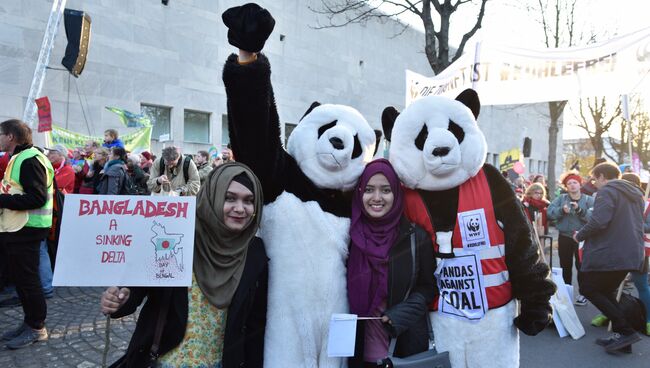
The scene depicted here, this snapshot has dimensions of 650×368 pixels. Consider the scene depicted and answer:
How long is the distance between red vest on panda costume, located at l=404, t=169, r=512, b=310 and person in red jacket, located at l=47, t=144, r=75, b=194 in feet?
17.9

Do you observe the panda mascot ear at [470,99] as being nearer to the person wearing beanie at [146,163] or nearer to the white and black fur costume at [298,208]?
the white and black fur costume at [298,208]

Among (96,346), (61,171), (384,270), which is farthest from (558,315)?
(61,171)

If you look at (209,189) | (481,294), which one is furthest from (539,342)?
(209,189)

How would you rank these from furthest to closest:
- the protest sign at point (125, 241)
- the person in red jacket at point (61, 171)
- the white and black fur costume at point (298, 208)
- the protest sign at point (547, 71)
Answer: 1. the person in red jacket at point (61, 171)
2. the protest sign at point (547, 71)
3. the white and black fur costume at point (298, 208)
4. the protest sign at point (125, 241)

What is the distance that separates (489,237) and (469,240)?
0.11 m

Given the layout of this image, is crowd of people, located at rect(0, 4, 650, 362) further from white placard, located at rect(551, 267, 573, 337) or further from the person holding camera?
the person holding camera

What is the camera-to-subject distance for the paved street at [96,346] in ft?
12.6

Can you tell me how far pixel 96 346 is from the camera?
409 centimetres

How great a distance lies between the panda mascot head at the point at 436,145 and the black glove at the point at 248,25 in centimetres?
89

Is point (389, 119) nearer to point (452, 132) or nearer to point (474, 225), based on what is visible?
point (452, 132)

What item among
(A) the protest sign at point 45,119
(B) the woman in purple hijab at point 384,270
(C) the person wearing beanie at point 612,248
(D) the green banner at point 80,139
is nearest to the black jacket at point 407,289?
(B) the woman in purple hijab at point 384,270

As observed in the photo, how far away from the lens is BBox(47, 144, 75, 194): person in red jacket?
235 inches

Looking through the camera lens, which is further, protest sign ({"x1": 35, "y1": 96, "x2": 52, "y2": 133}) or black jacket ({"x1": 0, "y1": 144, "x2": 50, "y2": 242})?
protest sign ({"x1": 35, "y1": 96, "x2": 52, "y2": 133})

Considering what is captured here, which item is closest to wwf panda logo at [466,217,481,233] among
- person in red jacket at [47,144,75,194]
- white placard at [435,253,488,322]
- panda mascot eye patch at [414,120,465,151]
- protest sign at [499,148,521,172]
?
white placard at [435,253,488,322]
